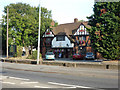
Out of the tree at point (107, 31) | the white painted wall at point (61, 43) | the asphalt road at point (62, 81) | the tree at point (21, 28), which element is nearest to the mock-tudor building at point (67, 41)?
the white painted wall at point (61, 43)

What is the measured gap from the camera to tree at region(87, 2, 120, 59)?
95.9ft

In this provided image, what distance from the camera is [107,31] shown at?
99.1ft

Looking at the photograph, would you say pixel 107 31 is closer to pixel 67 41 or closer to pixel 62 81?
pixel 67 41

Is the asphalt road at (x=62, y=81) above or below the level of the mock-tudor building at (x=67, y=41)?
below

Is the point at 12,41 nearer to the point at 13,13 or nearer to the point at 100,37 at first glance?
the point at 13,13

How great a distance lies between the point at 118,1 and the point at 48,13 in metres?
38.9

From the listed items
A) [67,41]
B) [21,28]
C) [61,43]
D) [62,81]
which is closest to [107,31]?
[67,41]

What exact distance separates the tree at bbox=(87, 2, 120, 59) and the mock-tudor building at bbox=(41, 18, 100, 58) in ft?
41.6

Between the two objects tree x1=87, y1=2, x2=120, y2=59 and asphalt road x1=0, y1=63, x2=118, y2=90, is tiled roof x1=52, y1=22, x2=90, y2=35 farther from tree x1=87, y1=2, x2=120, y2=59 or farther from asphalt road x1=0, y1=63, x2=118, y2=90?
asphalt road x1=0, y1=63, x2=118, y2=90

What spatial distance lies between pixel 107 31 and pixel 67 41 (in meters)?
17.7

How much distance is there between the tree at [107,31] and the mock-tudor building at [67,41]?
12681 mm

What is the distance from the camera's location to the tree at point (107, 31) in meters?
29.2

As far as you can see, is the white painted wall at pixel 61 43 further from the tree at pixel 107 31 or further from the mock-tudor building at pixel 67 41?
the tree at pixel 107 31

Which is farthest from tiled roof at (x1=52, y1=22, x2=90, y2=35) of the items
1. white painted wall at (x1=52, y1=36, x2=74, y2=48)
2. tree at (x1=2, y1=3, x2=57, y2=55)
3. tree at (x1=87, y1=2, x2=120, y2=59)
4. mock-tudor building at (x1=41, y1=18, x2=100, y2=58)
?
tree at (x1=87, y1=2, x2=120, y2=59)
